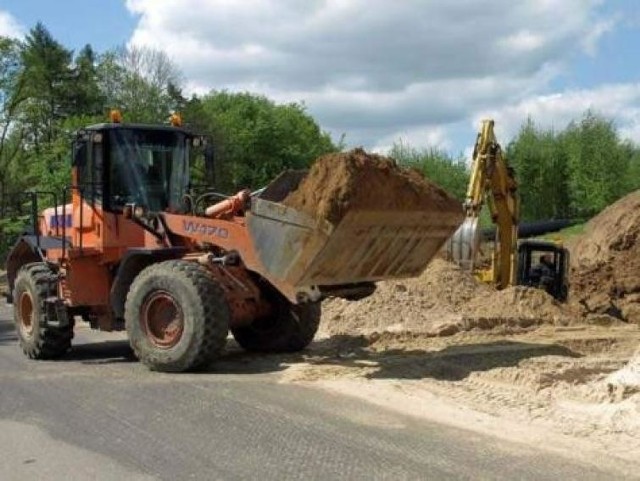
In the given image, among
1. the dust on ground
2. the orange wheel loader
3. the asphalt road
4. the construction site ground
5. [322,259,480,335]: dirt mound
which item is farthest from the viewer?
[322,259,480,335]: dirt mound

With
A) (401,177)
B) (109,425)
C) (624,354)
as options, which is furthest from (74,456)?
(624,354)

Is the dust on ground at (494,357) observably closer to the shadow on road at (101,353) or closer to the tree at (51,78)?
the shadow on road at (101,353)

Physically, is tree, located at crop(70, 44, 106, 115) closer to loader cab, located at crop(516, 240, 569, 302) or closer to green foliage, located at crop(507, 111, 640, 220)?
green foliage, located at crop(507, 111, 640, 220)

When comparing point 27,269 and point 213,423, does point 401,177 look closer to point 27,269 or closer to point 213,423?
point 213,423

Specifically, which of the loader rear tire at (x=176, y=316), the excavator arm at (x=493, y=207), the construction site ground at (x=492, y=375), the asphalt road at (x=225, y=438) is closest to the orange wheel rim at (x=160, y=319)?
the loader rear tire at (x=176, y=316)

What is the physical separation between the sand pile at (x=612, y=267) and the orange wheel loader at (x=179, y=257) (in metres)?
10.9

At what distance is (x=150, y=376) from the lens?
10648mm

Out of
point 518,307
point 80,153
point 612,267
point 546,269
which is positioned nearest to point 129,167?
point 80,153

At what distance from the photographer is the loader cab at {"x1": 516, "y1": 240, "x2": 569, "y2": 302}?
66.9 feet

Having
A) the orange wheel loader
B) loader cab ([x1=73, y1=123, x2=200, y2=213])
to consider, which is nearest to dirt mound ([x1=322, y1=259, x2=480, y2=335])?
the orange wheel loader

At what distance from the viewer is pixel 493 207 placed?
19.5 meters

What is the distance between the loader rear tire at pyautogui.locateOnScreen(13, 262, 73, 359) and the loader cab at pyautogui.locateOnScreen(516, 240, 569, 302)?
36.3 feet

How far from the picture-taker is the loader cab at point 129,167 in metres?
12.2

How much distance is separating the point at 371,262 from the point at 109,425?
3.83m
